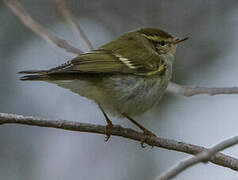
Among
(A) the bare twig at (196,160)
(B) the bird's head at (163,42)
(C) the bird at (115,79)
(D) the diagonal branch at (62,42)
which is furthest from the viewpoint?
(B) the bird's head at (163,42)

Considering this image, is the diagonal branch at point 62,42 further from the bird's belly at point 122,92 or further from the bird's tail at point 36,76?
the bird's tail at point 36,76

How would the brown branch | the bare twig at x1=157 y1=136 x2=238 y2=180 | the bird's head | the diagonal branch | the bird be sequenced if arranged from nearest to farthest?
the bare twig at x1=157 y1=136 x2=238 y2=180, the brown branch, the diagonal branch, the bird, the bird's head

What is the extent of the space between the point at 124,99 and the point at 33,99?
3513 mm

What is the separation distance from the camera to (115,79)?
4219 mm

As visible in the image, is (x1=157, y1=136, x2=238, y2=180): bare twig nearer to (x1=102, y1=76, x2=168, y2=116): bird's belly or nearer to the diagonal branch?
the diagonal branch

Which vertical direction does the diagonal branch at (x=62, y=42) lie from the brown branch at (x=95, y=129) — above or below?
above

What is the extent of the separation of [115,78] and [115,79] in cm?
1

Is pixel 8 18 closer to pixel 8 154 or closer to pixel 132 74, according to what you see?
pixel 8 154

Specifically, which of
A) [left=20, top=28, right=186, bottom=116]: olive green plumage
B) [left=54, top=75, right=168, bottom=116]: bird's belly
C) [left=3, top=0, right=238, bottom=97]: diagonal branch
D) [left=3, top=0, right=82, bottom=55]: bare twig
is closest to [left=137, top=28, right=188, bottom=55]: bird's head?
[left=20, top=28, right=186, bottom=116]: olive green plumage

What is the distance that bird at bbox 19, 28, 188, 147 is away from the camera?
13.1 ft

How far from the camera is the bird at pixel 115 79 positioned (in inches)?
158

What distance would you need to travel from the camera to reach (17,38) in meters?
7.80

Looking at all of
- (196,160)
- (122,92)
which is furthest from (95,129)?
(196,160)

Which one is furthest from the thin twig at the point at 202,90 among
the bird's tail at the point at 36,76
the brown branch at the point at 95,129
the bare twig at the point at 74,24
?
the bird's tail at the point at 36,76
